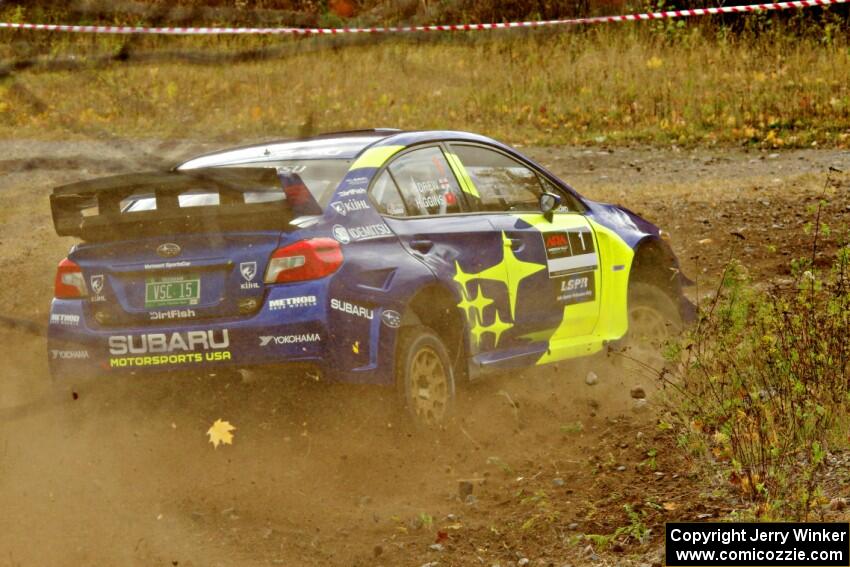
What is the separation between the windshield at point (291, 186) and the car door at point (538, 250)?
3.40ft

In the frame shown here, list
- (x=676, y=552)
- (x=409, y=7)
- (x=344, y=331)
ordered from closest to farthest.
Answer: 1. (x=409, y=7)
2. (x=676, y=552)
3. (x=344, y=331)

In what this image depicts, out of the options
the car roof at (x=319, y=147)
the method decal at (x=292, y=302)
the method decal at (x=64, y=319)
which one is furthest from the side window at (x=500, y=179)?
the method decal at (x=64, y=319)

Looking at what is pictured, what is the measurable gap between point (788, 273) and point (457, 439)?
5.08 metres

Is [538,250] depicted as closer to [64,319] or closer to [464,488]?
[464,488]

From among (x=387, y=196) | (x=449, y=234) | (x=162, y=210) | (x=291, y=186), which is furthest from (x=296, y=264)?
(x=449, y=234)

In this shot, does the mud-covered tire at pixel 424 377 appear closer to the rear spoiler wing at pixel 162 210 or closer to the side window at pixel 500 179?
the rear spoiler wing at pixel 162 210

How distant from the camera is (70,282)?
6258mm

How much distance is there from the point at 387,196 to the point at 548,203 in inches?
51.1

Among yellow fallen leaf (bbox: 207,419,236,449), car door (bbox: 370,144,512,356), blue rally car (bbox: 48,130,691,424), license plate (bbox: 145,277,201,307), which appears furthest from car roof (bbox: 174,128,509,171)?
yellow fallen leaf (bbox: 207,419,236,449)

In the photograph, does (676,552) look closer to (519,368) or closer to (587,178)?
(519,368)

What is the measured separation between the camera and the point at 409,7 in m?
2.20

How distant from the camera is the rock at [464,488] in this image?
604 cm

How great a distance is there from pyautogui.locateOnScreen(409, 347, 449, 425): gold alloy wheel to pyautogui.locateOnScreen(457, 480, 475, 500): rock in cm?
40

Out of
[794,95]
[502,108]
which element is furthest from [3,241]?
[794,95]
